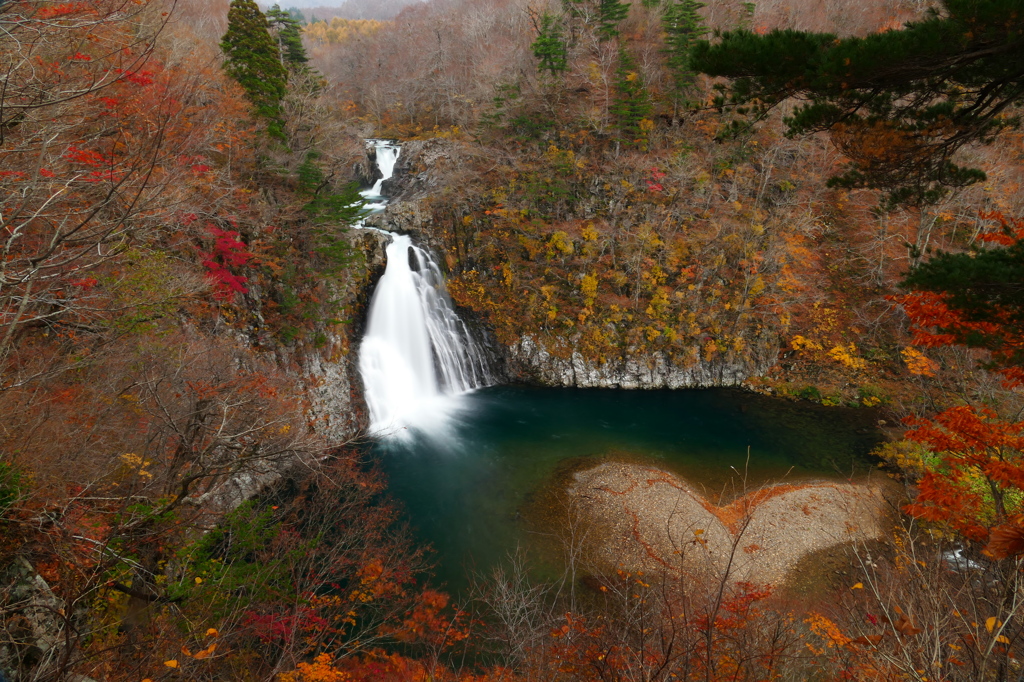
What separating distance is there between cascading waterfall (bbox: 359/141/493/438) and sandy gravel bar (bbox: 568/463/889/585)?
8.39 metres

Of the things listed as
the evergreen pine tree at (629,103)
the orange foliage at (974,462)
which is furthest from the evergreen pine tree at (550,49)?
the orange foliage at (974,462)

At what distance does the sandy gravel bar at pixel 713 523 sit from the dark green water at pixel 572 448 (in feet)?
3.53

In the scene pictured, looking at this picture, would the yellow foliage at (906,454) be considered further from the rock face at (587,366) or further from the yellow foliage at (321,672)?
the yellow foliage at (321,672)

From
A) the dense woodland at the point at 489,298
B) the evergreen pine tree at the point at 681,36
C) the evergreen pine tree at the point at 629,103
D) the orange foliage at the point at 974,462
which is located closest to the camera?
the dense woodland at the point at 489,298

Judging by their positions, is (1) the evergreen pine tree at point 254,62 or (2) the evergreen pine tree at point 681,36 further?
(2) the evergreen pine tree at point 681,36

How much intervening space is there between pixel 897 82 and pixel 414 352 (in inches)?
770

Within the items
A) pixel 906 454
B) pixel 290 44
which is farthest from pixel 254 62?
pixel 906 454

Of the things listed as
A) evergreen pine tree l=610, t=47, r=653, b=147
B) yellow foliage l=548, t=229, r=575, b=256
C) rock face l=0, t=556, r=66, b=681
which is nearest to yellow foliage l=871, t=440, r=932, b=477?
yellow foliage l=548, t=229, r=575, b=256

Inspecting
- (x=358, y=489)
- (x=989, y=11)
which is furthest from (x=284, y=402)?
(x=989, y=11)

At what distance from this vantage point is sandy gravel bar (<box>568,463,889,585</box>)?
39.5 feet

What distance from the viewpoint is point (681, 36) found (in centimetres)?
2508

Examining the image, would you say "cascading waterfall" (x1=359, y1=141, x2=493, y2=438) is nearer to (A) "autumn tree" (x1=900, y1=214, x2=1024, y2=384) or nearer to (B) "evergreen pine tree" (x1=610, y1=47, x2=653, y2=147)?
(B) "evergreen pine tree" (x1=610, y1=47, x2=653, y2=147)

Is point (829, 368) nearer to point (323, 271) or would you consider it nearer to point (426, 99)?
point (323, 271)

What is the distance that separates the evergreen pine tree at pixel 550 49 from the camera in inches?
1030
